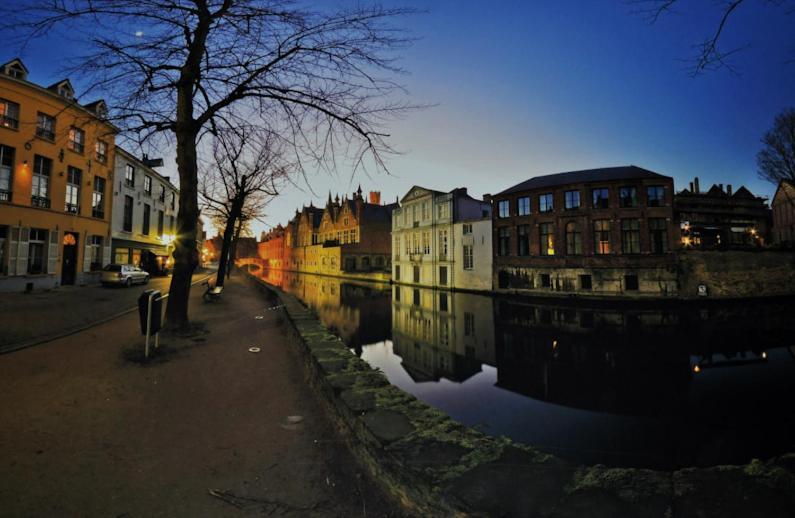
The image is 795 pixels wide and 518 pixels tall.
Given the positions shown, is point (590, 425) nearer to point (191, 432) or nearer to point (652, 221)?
point (191, 432)

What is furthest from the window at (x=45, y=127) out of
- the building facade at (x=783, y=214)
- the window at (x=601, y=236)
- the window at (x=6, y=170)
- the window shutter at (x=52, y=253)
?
the building facade at (x=783, y=214)

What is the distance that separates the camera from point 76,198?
71.1 ft

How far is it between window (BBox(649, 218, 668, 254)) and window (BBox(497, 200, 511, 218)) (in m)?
11.0

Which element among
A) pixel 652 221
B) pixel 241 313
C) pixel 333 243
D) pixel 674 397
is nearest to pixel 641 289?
pixel 652 221

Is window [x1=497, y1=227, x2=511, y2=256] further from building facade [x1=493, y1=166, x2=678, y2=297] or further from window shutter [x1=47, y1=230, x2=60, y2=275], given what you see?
window shutter [x1=47, y1=230, x2=60, y2=275]

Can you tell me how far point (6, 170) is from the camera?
56.9ft

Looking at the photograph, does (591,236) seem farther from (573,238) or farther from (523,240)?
(523,240)

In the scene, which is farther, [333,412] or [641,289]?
[641,289]

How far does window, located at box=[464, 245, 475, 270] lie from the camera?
32.6 meters

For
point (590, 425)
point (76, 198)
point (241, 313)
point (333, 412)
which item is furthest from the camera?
point (76, 198)

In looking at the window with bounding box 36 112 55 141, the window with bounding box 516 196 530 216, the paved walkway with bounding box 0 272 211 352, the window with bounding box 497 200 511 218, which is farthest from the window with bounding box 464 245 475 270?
the window with bounding box 36 112 55 141

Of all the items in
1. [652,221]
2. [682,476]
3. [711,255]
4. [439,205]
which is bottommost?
[682,476]

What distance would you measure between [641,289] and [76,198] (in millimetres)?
40723

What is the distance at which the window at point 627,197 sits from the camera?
25.9 m
